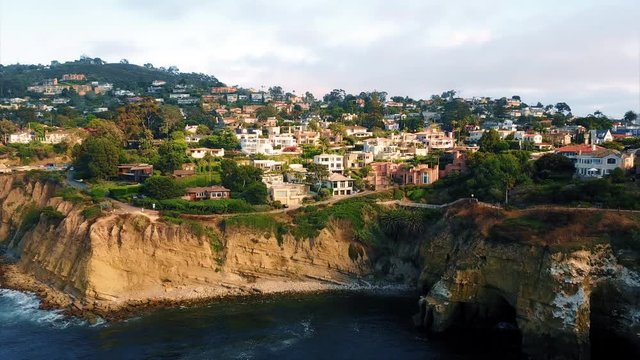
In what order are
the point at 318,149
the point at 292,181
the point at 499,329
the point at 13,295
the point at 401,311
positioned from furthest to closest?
the point at 318,149, the point at 292,181, the point at 13,295, the point at 401,311, the point at 499,329

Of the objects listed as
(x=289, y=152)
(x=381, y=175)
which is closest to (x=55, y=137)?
(x=289, y=152)

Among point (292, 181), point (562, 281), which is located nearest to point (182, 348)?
point (562, 281)

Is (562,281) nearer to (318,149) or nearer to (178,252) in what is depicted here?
(178,252)

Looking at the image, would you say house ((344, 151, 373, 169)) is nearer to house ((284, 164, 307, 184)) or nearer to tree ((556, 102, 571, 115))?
house ((284, 164, 307, 184))

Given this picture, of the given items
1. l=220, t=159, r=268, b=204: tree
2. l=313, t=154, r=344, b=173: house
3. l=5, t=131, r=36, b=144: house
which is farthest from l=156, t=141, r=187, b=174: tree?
l=5, t=131, r=36, b=144: house

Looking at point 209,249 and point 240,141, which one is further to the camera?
point 240,141

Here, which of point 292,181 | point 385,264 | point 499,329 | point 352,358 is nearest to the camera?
point 352,358

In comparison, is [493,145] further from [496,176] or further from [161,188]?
[161,188]
